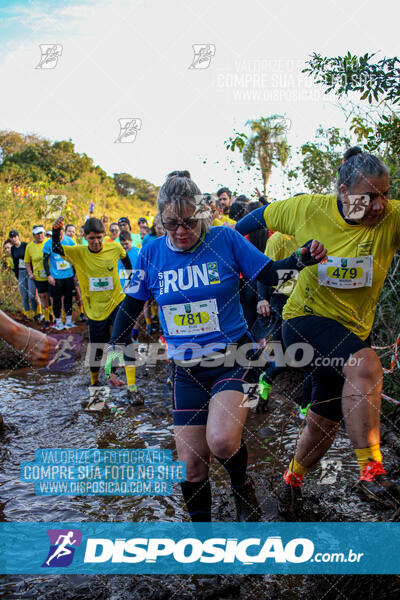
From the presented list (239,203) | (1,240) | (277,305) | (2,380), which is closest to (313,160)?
(239,203)

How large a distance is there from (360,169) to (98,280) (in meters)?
4.48

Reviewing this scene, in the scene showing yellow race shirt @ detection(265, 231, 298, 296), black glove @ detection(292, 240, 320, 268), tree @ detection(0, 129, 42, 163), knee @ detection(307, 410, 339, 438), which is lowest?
knee @ detection(307, 410, 339, 438)

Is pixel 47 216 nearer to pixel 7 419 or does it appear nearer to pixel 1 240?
pixel 1 240

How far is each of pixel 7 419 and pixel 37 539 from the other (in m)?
2.64

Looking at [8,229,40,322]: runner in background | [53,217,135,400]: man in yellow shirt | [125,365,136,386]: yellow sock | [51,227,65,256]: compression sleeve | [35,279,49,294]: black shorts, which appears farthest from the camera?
[8,229,40,322]: runner in background

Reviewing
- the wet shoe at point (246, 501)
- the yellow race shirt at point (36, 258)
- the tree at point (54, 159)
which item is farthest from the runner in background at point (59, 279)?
the tree at point (54, 159)

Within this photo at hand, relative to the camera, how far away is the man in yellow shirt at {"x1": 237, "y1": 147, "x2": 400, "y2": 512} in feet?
7.84

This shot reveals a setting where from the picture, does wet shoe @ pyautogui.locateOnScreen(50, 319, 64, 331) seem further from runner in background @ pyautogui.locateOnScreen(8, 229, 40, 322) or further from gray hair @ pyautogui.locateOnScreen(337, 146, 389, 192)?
gray hair @ pyautogui.locateOnScreen(337, 146, 389, 192)

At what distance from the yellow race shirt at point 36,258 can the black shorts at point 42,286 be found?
0.10 m

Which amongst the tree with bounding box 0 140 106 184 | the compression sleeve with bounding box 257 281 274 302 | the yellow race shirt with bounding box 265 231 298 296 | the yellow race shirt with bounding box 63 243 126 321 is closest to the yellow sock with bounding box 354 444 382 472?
the yellow race shirt with bounding box 265 231 298 296

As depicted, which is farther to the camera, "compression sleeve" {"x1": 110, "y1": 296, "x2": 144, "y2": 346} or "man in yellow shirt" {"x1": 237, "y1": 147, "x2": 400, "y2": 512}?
"compression sleeve" {"x1": 110, "y1": 296, "x2": 144, "y2": 346}

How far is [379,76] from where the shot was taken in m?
3.48

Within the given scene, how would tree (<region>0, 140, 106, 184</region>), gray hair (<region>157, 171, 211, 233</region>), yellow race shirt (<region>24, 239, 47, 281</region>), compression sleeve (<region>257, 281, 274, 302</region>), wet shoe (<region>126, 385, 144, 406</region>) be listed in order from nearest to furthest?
1. gray hair (<region>157, 171, 211, 233</region>)
2. compression sleeve (<region>257, 281, 274, 302</region>)
3. wet shoe (<region>126, 385, 144, 406</region>)
4. yellow race shirt (<region>24, 239, 47, 281</region>)
5. tree (<region>0, 140, 106, 184</region>)

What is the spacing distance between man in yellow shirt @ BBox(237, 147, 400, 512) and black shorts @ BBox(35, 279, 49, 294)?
9.40m
